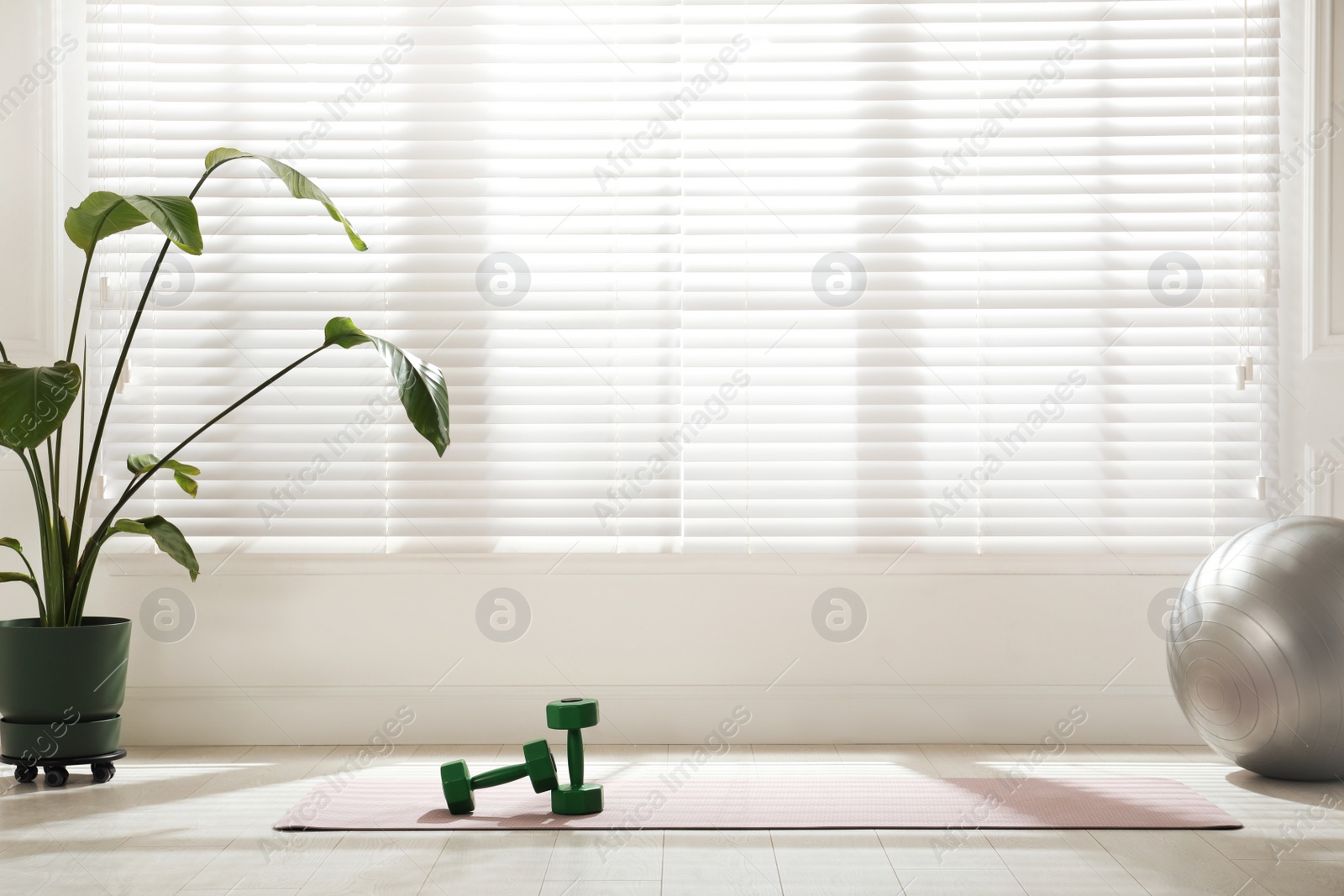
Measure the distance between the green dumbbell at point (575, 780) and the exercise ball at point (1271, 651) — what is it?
53.7 inches

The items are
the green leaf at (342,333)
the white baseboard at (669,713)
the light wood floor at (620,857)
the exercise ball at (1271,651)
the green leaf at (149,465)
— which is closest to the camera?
A: the light wood floor at (620,857)

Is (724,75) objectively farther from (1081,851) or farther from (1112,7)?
(1081,851)

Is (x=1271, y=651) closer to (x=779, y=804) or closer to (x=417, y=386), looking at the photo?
(x=779, y=804)

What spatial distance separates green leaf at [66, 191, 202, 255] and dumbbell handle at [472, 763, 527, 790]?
128 centimetres

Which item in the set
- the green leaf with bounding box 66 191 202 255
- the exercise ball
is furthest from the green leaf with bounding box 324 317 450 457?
the exercise ball

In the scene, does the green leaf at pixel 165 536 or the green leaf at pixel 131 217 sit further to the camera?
the green leaf at pixel 165 536

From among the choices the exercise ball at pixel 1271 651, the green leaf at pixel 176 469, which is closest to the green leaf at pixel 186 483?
the green leaf at pixel 176 469

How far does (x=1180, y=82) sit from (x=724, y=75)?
128cm

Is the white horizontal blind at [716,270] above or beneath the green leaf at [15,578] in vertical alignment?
above

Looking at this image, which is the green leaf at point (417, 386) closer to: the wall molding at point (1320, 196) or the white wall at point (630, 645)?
the white wall at point (630, 645)

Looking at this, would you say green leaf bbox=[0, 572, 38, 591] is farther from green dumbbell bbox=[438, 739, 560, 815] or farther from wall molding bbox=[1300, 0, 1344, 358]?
wall molding bbox=[1300, 0, 1344, 358]

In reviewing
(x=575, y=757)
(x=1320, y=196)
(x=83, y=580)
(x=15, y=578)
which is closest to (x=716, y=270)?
(x=575, y=757)

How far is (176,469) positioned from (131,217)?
0.64m

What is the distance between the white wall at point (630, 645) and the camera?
3.03m
